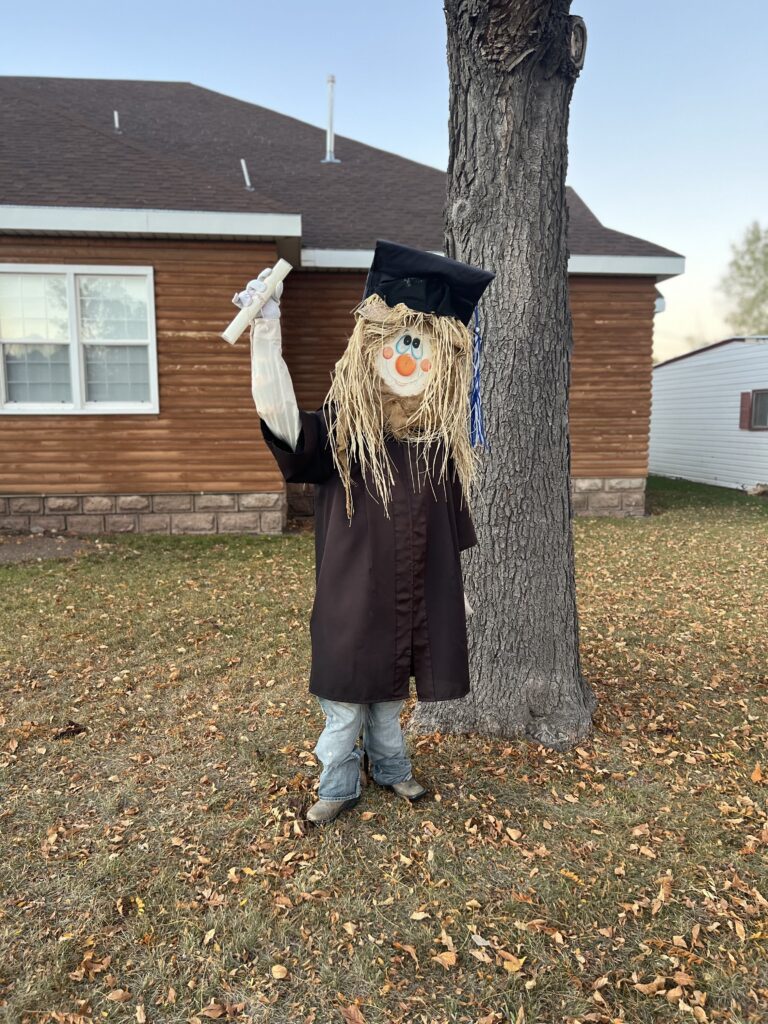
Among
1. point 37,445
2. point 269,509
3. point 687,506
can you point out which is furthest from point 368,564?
point 687,506

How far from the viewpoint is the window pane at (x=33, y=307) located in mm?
8320

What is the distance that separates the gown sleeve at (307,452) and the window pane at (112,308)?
22.5ft

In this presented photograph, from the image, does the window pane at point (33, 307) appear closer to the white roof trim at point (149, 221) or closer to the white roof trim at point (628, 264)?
the white roof trim at point (149, 221)

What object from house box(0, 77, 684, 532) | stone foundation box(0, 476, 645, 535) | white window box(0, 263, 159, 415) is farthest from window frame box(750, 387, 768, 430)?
white window box(0, 263, 159, 415)

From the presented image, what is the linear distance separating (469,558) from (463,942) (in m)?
1.68

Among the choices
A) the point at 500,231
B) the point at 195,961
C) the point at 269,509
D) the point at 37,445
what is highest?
the point at 500,231

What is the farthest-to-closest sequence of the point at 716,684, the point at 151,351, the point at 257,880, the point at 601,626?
the point at 151,351
the point at 601,626
the point at 716,684
the point at 257,880

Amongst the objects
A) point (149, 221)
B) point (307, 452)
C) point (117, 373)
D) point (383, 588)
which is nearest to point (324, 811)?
point (383, 588)

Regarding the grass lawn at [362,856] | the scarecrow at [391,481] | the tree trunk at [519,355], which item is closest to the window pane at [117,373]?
the grass lawn at [362,856]

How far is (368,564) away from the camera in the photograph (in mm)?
2543

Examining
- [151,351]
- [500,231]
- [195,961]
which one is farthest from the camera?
[151,351]

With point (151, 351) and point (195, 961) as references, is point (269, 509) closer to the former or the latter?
point (151, 351)

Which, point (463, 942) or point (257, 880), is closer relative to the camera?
point (463, 942)

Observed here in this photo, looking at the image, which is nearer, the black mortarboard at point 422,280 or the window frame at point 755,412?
the black mortarboard at point 422,280
